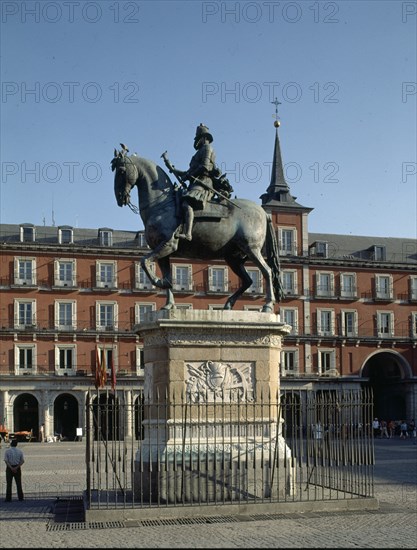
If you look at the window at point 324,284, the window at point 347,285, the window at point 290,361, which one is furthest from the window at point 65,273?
the window at point 347,285

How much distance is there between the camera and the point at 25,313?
5456 centimetres

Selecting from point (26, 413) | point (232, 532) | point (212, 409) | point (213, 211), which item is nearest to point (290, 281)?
point (26, 413)

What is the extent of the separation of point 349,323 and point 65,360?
21.4 meters

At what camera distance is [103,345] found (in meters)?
55.5

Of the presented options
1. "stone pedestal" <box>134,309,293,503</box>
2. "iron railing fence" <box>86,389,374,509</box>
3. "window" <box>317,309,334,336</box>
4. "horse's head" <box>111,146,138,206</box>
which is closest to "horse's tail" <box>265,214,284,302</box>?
"stone pedestal" <box>134,309,293,503</box>

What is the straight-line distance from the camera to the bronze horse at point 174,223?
14.3 m

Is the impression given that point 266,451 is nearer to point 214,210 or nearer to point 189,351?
point 189,351

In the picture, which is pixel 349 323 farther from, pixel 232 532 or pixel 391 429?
pixel 232 532

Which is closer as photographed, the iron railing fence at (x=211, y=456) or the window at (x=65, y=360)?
the iron railing fence at (x=211, y=456)

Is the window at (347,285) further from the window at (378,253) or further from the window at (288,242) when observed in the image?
the window at (288,242)

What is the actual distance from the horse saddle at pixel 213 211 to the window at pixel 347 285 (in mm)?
47002

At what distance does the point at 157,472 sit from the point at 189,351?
6.81ft

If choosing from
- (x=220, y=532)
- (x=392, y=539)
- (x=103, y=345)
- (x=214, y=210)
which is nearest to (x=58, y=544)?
(x=220, y=532)

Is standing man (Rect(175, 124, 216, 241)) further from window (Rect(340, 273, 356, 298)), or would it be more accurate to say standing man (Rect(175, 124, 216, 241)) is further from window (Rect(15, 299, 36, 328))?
window (Rect(340, 273, 356, 298))
